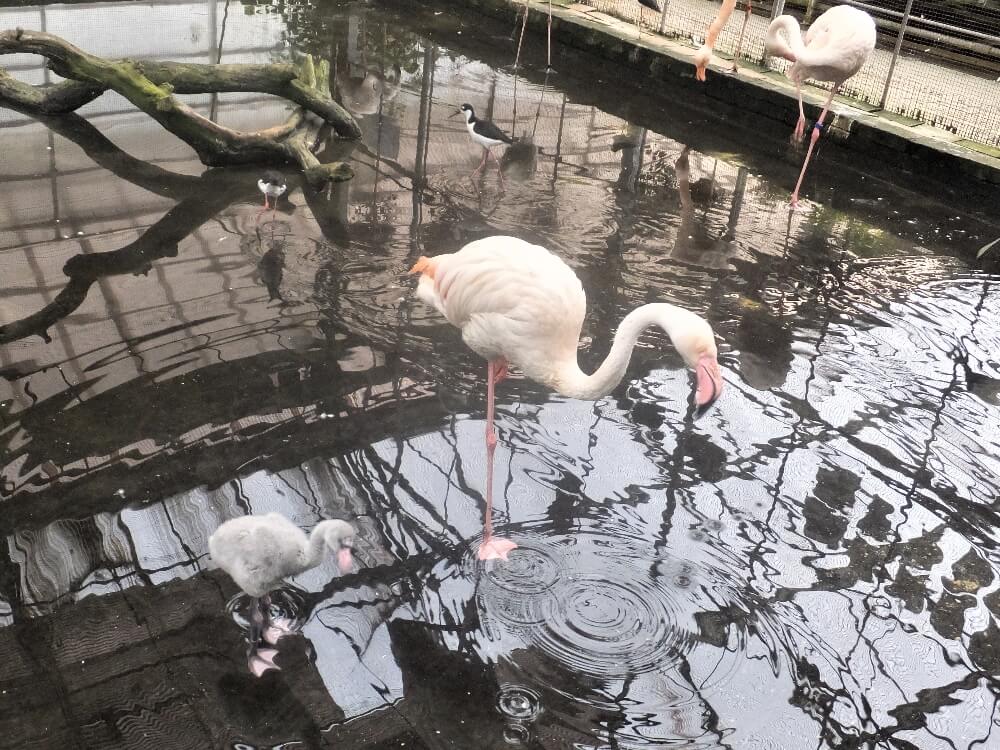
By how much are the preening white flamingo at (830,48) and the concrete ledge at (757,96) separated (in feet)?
2.64

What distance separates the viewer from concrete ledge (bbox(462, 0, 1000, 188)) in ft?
30.3

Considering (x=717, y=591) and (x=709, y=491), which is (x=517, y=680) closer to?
(x=717, y=591)

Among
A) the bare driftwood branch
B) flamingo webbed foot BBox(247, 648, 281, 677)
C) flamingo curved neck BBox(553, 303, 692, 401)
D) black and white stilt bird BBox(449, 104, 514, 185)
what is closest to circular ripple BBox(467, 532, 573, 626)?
flamingo curved neck BBox(553, 303, 692, 401)

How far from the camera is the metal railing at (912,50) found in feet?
32.8

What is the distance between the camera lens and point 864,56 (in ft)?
28.6

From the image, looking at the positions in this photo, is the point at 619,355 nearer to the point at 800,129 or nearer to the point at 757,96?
the point at 800,129

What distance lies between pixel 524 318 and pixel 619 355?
19.9 inches

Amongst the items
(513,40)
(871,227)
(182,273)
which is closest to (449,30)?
(513,40)

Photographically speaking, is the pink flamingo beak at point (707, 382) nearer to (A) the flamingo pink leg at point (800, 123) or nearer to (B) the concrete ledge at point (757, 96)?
(A) the flamingo pink leg at point (800, 123)

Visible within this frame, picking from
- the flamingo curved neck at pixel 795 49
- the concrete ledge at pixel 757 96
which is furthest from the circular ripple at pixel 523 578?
the concrete ledge at pixel 757 96

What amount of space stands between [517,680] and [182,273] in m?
3.90

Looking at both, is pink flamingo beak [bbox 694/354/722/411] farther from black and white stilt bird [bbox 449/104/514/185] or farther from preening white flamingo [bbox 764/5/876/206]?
preening white flamingo [bbox 764/5/876/206]

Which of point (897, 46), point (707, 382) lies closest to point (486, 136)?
point (897, 46)

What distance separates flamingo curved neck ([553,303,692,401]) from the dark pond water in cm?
70
